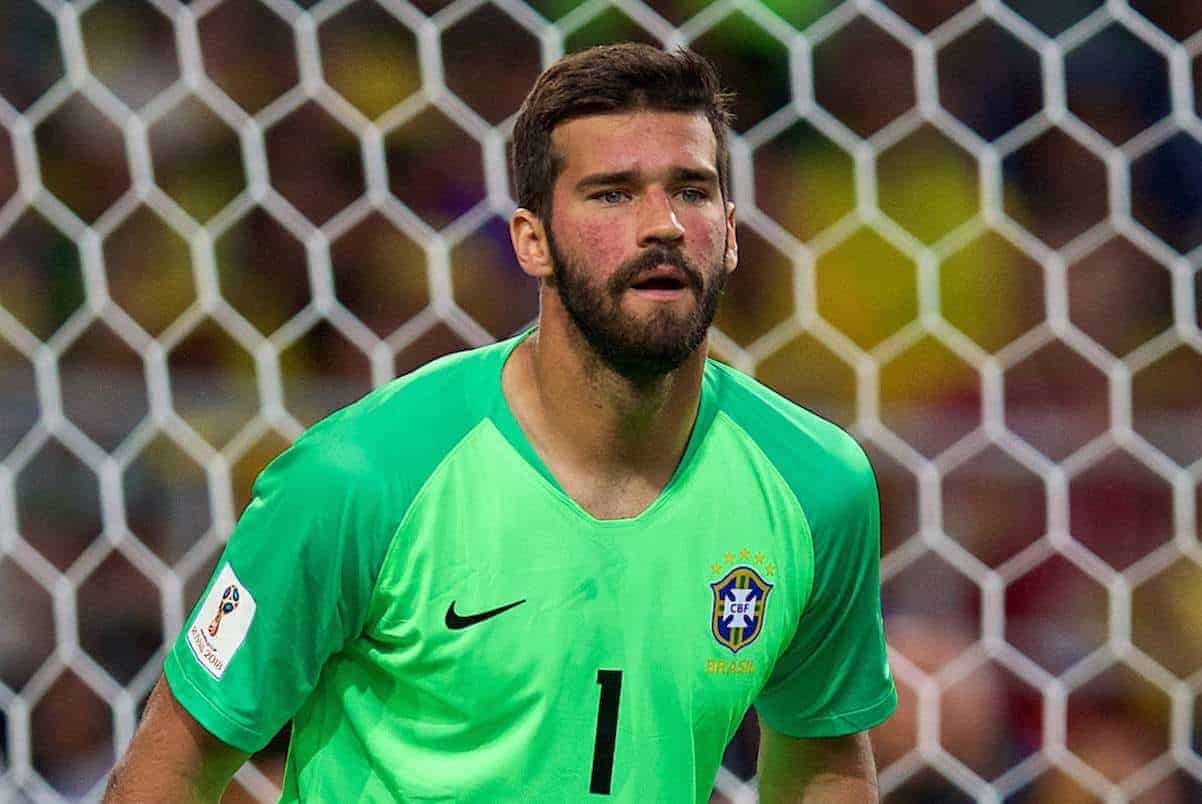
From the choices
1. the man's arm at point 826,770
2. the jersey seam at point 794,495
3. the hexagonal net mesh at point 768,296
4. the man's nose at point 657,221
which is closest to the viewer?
the man's nose at point 657,221

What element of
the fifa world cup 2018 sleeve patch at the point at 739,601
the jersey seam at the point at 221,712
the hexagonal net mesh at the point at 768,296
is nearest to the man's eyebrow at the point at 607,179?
the fifa world cup 2018 sleeve patch at the point at 739,601

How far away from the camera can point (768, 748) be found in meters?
1.07

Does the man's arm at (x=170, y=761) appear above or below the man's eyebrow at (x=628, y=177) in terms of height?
below

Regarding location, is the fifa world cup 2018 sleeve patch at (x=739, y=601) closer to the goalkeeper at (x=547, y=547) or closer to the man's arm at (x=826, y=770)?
the goalkeeper at (x=547, y=547)

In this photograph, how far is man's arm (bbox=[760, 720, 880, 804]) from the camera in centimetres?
104

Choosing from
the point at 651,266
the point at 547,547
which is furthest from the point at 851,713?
the point at 651,266

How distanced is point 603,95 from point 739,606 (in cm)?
31

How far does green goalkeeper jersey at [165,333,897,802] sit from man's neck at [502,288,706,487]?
14 millimetres

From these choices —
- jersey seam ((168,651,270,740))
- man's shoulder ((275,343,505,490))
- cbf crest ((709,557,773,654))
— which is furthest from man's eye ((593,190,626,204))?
jersey seam ((168,651,270,740))

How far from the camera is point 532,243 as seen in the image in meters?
0.88

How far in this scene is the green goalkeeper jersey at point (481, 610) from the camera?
84 cm

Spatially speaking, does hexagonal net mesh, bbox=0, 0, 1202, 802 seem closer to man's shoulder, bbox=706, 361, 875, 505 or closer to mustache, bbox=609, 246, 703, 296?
man's shoulder, bbox=706, 361, 875, 505

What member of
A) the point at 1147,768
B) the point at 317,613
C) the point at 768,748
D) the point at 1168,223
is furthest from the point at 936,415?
the point at 317,613

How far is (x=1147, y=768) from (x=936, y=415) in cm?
39
